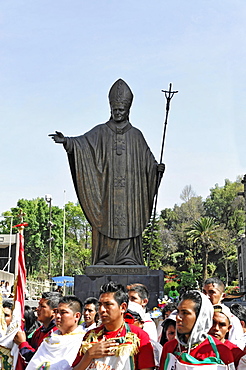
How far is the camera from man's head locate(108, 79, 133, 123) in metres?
10.5

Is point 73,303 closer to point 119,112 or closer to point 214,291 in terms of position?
point 214,291

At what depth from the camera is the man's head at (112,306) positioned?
3807 mm

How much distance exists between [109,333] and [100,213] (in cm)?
655

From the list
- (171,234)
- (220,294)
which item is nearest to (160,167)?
(220,294)

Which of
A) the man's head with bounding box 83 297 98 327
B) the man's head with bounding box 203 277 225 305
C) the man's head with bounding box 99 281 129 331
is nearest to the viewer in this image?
the man's head with bounding box 99 281 129 331

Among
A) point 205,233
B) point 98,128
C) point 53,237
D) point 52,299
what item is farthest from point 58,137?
point 205,233

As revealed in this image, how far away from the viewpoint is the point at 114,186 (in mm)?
10383

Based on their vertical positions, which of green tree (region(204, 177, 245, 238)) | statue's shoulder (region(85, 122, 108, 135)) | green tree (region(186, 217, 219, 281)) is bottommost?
statue's shoulder (region(85, 122, 108, 135))

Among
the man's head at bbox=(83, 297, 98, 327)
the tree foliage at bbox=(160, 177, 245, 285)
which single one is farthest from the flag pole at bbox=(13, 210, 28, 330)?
the tree foliage at bbox=(160, 177, 245, 285)

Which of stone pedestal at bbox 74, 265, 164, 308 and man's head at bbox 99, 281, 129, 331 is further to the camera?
stone pedestal at bbox 74, 265, 164, 308

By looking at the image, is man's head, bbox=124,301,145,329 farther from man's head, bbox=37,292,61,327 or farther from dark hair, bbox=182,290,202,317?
dark hair, bbox=182,290,202,317

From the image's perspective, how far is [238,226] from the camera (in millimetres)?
65812

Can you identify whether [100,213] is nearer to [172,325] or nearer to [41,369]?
[172,325]

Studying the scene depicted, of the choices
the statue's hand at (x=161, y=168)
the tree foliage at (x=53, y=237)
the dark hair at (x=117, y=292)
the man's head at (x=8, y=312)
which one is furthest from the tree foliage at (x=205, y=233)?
the dark hair at (x=117, y=292)
